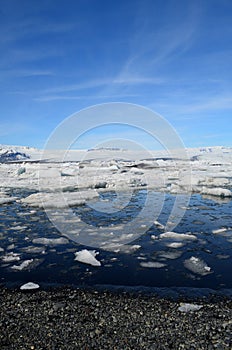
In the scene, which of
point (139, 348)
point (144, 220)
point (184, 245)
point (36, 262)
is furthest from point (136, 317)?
point (144, 220)

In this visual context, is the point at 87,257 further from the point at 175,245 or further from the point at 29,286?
the point at 175,245

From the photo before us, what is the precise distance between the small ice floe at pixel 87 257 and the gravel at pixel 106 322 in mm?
932

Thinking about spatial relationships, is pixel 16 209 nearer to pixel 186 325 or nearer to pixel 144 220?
pixel 144 220

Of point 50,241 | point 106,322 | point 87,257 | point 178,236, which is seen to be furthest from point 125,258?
point 106,322

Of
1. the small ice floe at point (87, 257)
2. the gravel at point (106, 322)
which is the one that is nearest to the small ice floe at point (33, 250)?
the small ice floe at point (87, 257)

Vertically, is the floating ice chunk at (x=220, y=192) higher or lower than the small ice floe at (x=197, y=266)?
higher

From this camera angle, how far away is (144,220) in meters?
7.59

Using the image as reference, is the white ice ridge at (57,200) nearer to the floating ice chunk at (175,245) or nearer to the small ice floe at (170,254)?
the floating ice chunk at (175,245)

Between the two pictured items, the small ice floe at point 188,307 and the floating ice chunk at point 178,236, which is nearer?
the small ice floe at point 188,307

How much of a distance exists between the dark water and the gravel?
1.38 ft

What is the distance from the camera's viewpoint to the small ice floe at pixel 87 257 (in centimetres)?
480

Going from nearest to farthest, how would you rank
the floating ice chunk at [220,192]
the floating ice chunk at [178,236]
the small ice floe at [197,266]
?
the small ice floe at [197,266]
the floating ice chunk at [178,236]
the floating ice chunk at [220,192]

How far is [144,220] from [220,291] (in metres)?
3.83

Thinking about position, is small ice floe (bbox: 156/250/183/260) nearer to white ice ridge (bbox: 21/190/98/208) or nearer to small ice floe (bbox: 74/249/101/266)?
small ice floe (bbox: 74/249/101/266)
